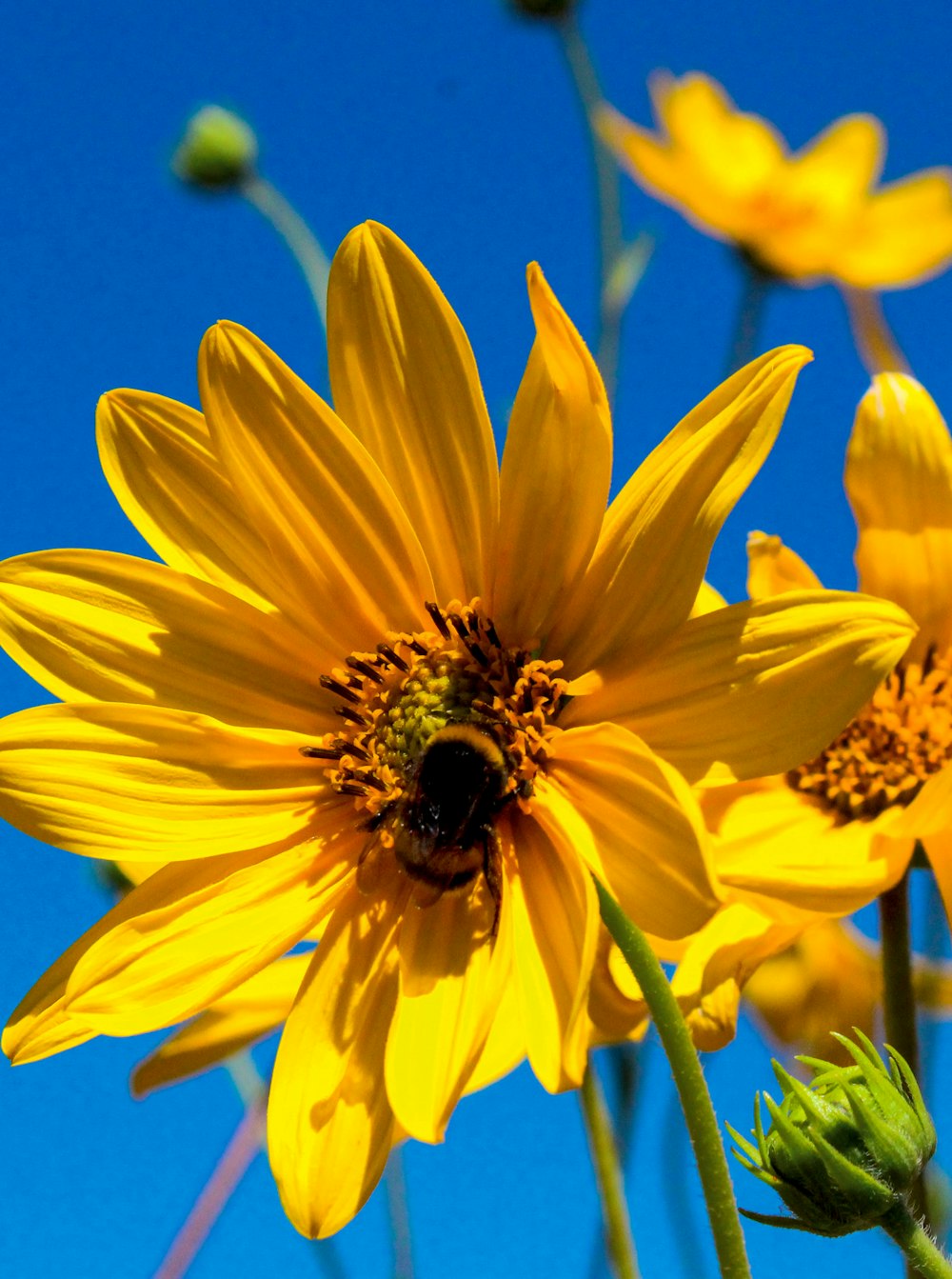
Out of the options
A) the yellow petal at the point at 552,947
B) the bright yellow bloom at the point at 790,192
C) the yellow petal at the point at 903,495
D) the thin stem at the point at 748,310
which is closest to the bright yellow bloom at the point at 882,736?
the yellow petal at the point at 903,495

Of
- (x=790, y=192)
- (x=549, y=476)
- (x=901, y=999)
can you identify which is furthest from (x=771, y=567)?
(x=790, y=192)

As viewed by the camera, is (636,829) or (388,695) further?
(388,695)

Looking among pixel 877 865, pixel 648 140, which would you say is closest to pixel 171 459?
pixel 877 865

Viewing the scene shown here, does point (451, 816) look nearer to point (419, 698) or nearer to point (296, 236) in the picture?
point (419, 698)

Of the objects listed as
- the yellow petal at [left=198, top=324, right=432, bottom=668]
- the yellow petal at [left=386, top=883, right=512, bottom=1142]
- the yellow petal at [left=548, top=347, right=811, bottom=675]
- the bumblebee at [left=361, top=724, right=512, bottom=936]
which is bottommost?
the yellow petal at [left=386, top=883, right=512, bottom=1142]

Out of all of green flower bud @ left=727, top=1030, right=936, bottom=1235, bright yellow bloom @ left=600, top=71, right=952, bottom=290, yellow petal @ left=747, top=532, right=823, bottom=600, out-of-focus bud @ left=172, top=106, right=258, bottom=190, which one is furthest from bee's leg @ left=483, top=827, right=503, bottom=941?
out-of-focus bud @ left=172, top=106, right=258, bottom=190

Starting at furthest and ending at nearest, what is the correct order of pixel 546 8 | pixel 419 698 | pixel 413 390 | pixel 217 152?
pixel 217 152 → pixel 546 8 → pixel 419 698 → pixel 413 390

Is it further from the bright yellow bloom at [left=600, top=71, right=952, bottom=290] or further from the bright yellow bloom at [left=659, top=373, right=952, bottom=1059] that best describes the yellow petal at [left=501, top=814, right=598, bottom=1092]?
the bright yellow bloom at [left=600, top=71, right=952, bottom=290]
